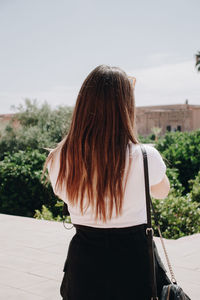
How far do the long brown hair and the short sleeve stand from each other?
0.09 m

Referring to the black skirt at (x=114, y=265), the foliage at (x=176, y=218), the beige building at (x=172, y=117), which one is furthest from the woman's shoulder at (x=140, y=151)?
the beige building at (x=172, y=117)

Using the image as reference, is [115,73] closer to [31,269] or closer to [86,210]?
[86,210]

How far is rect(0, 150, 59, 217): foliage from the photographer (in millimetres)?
8758

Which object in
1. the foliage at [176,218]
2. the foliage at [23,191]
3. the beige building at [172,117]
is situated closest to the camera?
the foliage at [176,218]

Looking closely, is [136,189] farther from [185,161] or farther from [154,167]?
[185,161]

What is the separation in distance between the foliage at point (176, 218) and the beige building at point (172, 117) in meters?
34.1

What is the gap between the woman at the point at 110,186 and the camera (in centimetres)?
183

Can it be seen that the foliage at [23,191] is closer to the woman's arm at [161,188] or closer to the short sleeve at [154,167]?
the woman's arm at [161,188]

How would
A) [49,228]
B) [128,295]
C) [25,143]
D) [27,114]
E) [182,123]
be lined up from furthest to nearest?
[182,123], [27,114], [25,143], [49,228], [128,295]

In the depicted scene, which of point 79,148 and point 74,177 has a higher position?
point 79,148

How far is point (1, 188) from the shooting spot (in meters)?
8.95

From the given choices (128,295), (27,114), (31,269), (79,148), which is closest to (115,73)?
(79,148)

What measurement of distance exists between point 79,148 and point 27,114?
1961cm

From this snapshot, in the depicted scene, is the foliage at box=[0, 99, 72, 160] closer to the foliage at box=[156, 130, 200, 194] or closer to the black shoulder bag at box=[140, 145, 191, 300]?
the foliage at box=[156, 130, 200, 194]
